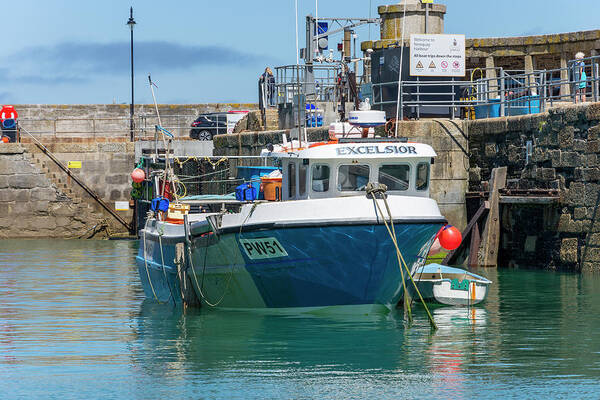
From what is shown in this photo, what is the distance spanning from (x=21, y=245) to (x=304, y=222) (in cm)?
2327

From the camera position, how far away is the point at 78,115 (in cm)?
4947

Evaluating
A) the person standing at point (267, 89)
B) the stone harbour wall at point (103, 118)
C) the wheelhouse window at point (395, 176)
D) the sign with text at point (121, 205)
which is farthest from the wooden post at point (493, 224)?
the stone harbour wall at point (103, 118)

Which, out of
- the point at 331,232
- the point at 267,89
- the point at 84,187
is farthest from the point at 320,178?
the point at 84,187

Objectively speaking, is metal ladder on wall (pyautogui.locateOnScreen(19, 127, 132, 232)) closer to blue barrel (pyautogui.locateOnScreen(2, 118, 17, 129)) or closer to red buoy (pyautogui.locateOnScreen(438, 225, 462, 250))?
blue barrel (pyautogui.locateOnScreen(2, 118, 17, 129))

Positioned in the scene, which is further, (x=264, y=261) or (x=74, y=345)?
(x=264, y=261)

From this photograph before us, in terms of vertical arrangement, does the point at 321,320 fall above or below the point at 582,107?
below

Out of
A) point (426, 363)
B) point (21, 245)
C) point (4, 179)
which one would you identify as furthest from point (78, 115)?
point (426, 363)

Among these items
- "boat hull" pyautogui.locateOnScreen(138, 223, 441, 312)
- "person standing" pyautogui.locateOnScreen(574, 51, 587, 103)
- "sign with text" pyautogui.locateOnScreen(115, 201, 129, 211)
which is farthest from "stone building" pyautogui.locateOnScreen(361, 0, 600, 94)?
"boat hull" pyautogui.locateOnScreen(138, 223, 441, 312)

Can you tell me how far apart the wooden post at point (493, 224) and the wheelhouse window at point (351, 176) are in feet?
31.6

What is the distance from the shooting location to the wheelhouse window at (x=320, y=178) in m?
18.0

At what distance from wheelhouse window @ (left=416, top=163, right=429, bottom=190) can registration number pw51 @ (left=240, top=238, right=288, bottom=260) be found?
2490mm

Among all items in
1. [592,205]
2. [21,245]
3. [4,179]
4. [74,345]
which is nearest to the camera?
[74,345]

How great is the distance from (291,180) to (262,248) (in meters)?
1.54

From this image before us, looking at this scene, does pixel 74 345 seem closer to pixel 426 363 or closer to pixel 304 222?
pixel 304 222
